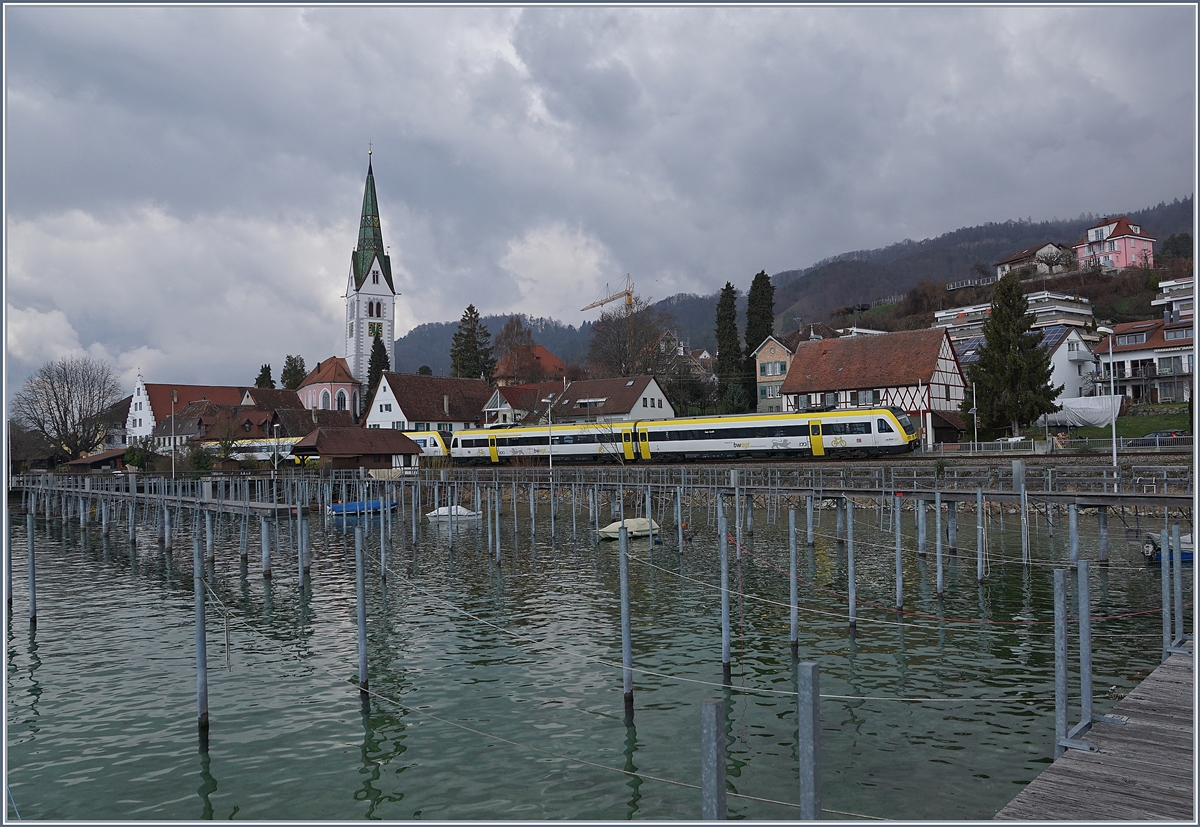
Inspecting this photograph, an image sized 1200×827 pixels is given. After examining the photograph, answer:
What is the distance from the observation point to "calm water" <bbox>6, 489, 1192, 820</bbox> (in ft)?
34.3

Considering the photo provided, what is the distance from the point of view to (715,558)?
28625mm

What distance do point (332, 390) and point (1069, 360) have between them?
7564 centimetres

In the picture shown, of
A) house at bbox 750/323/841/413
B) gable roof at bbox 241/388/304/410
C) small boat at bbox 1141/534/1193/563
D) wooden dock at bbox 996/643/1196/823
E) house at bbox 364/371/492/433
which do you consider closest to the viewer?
wooden dock at bbox 996/643/1196/823

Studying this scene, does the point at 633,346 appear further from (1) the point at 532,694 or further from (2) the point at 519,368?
(1) the point at 532,694

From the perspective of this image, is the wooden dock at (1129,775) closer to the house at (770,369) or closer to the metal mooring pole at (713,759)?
the metal mooring pole at (713,759)

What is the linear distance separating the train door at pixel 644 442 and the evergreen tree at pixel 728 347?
1876 centimetres

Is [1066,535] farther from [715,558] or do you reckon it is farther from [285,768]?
[285,768]

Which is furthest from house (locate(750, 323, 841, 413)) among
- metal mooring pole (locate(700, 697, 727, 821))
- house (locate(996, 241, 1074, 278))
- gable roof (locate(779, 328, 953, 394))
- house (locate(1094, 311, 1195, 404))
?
metal mooring pole (locate(700, 697, 727, 821))

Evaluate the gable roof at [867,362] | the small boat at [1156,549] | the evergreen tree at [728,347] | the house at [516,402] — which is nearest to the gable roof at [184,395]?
the house at [516,402]

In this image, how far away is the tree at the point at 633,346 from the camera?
80.6m

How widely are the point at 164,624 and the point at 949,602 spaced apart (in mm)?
20017

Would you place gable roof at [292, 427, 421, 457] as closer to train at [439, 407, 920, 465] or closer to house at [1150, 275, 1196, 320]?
train at [439, 407, 920, 465]

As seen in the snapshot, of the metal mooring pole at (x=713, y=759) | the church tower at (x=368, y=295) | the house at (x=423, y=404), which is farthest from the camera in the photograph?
the church tower at (x=368, y=295)

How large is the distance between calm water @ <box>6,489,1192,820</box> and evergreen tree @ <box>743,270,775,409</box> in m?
46.4
